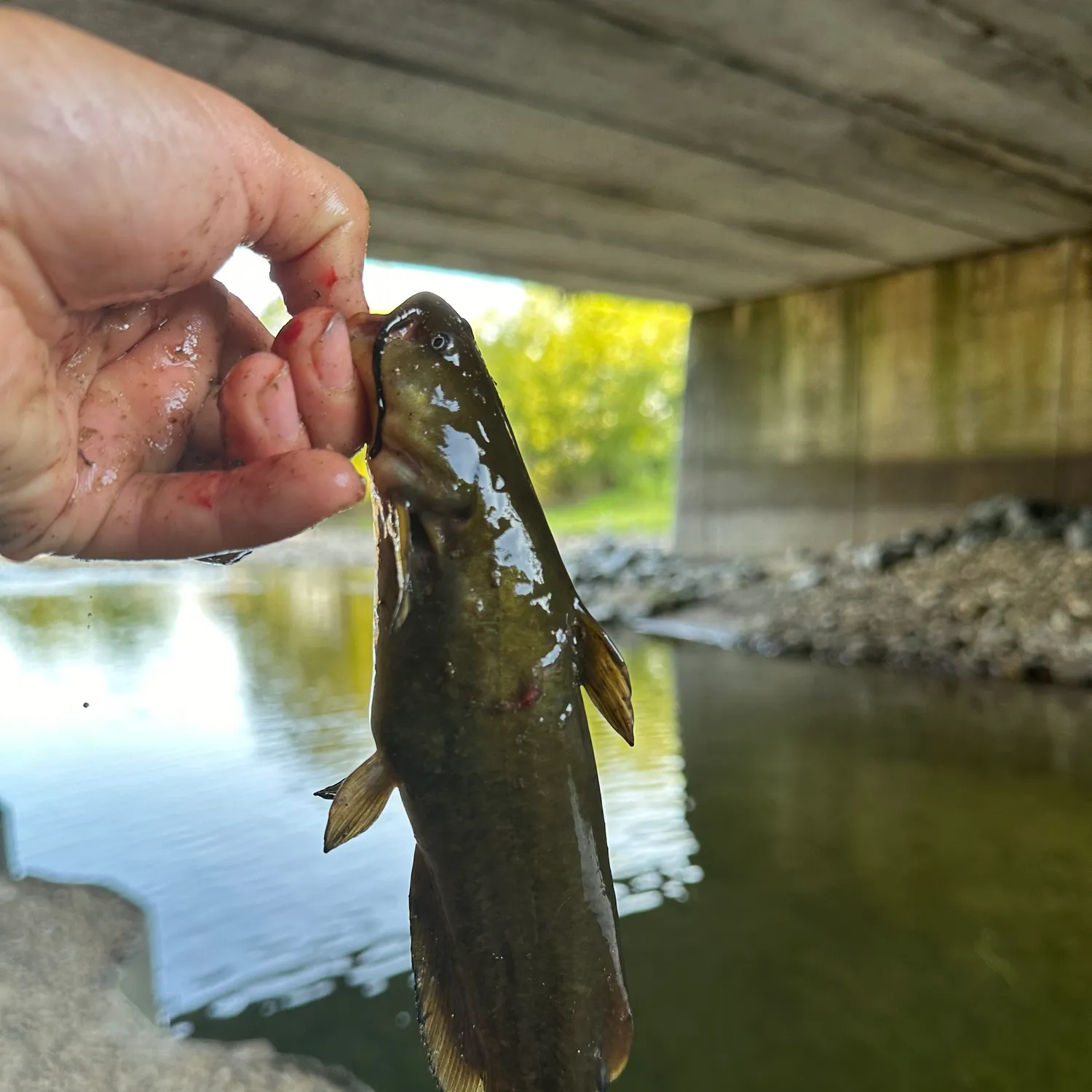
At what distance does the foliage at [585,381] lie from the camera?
99.8ft

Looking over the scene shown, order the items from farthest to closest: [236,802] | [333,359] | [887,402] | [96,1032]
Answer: [887,402], [236,802], [96,1032], [333,359]

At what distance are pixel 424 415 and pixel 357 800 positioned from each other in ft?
1.94

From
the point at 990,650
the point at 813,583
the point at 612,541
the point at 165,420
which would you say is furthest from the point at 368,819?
the point at 612,541

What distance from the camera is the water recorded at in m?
3.08

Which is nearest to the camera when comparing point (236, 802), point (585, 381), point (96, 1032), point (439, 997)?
point (439, 997)

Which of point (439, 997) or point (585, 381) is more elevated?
point (585, 381)

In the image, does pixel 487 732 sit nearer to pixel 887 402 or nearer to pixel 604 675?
pixel 604 675

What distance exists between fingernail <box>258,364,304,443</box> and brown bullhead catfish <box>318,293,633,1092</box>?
0.12 metres

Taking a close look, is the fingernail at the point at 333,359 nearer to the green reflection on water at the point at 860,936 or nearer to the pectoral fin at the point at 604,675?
the pectoral fin at the point at 604,675

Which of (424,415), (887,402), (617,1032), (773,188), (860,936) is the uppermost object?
(773,188)

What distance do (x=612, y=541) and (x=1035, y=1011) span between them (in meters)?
14.0

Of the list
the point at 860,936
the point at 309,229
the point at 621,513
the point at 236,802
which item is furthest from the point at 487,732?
the point at 621,513

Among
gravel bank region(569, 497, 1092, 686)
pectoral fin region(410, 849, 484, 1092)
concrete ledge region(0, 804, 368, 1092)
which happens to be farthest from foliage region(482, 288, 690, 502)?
pectoral fin region(410, 849, 484, 1092)

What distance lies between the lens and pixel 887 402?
41.6 ft
